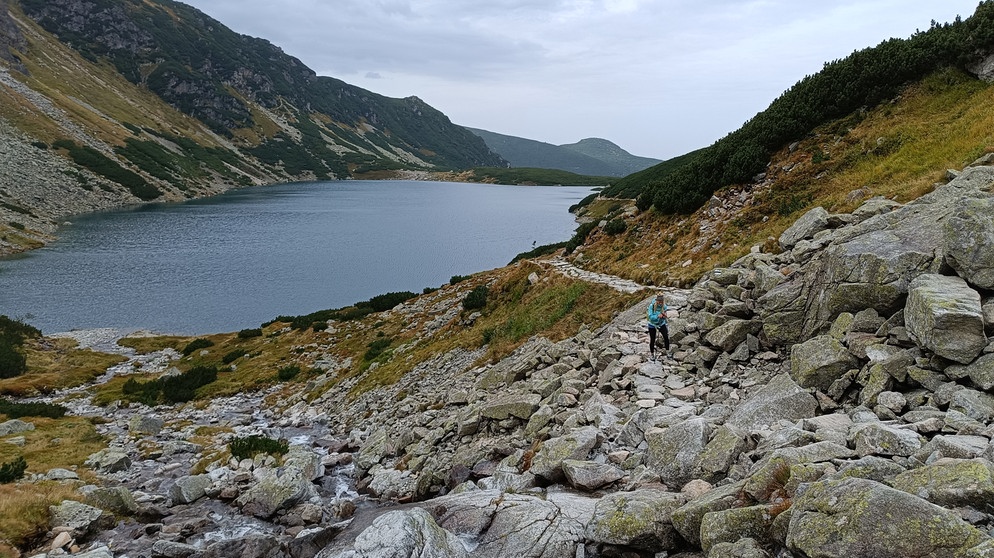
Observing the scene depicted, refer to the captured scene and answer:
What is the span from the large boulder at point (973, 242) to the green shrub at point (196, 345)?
2041 inches

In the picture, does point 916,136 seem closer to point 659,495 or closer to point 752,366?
point 752,366

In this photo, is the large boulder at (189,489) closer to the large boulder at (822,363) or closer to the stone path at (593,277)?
the large boulder at (822,363)

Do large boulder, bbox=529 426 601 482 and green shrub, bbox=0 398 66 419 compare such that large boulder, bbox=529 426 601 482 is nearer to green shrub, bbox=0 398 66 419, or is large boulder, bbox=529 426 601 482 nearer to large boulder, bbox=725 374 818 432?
large boulder, bbox=725 374 818 432

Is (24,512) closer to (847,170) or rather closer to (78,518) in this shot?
(78,518)

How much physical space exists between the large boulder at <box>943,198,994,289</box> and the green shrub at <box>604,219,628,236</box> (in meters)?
28.5

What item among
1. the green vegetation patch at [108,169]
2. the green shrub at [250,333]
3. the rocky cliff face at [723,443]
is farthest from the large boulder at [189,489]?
the green vegetation patch at [108,169]

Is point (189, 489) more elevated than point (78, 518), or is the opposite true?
point (78, 518)

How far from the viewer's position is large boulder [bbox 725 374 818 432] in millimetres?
10781

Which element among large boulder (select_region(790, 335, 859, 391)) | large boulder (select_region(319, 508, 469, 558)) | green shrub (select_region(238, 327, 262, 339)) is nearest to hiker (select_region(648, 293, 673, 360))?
large boulder (select_region(790, 335, 859, 391))

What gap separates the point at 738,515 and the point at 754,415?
13.9 feet

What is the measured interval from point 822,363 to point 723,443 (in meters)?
3.44

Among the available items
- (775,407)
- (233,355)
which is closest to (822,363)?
(775,407)

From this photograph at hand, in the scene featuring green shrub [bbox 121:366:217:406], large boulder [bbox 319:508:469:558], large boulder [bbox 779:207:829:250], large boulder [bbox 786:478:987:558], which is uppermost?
large boulder [bbox 779:207:829:250]

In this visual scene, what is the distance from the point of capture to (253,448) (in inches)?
835
